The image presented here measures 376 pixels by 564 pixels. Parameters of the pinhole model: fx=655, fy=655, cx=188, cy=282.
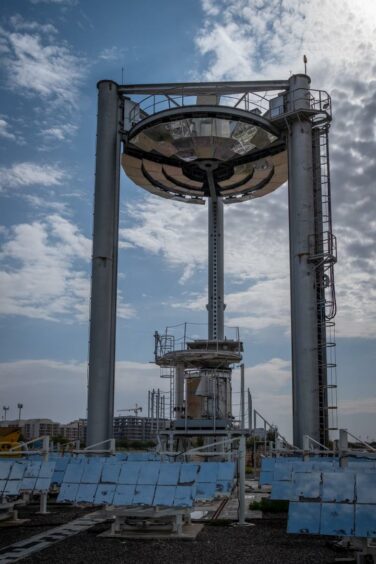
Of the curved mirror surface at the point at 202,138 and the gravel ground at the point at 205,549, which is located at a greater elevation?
the curved mirror surface at the point at 202,138

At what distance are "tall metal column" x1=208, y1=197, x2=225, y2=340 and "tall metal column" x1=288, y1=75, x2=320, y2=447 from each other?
7793mm

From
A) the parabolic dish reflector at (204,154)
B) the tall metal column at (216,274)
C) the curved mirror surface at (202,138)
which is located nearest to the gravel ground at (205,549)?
the tall metal column at (216,274)

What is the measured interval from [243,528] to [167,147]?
74.1 ft

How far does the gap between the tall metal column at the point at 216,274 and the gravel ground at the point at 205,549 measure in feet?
63.3

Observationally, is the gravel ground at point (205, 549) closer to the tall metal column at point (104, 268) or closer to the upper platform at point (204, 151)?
the tall metal column at point (104, 268)

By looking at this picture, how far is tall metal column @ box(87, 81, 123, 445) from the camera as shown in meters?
29.6

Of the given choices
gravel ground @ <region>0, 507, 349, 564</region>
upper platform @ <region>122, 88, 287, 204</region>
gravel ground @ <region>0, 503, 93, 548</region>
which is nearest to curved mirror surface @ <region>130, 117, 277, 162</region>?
upper platform @ <region>122, 88, 287, 204</region>

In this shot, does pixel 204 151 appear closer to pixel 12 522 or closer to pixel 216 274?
pixel 216 274

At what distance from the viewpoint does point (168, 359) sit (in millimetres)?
34500

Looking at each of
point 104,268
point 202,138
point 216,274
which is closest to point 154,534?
point 104,268

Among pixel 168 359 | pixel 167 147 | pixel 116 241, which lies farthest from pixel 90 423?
pixel 167 147

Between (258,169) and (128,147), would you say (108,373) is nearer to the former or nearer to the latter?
(128,147)

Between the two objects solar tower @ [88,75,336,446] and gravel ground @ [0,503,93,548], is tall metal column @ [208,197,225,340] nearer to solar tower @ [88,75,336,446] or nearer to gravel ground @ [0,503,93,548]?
solar tower @ [88,75,336,446]

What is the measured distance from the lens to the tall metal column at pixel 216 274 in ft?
120
